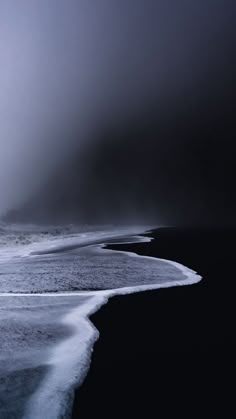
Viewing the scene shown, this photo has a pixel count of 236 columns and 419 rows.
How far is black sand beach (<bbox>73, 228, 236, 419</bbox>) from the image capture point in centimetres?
321

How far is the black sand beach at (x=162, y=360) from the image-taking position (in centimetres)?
321

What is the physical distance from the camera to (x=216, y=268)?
35.4 feet

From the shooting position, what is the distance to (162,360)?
13.6 feet

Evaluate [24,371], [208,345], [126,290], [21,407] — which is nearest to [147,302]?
[126,290]

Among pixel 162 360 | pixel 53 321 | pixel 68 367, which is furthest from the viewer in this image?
pixel 53 321

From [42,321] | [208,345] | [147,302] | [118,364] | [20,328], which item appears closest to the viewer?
[118,364]

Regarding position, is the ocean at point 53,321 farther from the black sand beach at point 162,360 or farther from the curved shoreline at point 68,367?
the black sand beach at point 162,360

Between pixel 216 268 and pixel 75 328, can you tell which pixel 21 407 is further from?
pixel 216 268

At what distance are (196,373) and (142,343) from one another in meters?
1.04

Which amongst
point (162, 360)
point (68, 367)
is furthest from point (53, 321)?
point (162, 360)

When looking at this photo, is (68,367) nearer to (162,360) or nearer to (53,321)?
(162,360)

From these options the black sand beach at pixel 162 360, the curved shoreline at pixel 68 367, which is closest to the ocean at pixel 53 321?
the curved shoreline at pixel 68 367

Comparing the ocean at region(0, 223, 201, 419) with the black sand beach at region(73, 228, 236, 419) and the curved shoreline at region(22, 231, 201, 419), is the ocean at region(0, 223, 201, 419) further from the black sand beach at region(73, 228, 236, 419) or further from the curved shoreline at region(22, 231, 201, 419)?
the black sand beach at region(73, 228, 236, 419)

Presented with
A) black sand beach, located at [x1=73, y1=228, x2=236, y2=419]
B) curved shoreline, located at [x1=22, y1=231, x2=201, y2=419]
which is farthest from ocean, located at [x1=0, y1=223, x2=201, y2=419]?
black sand beach, located at [x1=73, y1=228, x2=236, y2=419]
